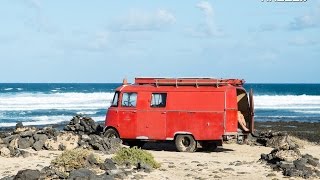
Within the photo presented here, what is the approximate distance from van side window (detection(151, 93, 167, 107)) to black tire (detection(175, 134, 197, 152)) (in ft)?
4.36

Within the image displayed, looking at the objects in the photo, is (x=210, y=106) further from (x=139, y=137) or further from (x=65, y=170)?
(x=65, y=170)

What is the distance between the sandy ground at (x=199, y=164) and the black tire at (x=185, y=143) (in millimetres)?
294

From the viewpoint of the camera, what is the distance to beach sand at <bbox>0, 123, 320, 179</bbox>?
15367 mm

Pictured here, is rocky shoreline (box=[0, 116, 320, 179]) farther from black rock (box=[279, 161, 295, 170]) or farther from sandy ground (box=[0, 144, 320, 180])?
sandy ground (box=[0, 144, 320, 180])

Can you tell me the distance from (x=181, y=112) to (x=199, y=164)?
138 inches

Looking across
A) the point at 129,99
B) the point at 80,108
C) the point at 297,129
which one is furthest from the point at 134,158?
the point at 80,108

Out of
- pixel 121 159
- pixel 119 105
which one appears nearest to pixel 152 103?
pixel 119 105

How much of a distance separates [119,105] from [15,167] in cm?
590

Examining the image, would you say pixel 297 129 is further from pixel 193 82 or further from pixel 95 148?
pixel 95 148

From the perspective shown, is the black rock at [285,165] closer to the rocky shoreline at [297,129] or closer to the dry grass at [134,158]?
the dry grass at [134,158]

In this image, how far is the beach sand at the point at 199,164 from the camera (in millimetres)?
15367

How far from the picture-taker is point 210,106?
19.9 meters

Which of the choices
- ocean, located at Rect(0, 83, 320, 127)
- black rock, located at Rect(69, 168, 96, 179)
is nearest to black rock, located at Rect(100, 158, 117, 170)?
black rock, located at Rect(69, 168, 96, 179)

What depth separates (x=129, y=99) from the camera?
2105 centimetres
